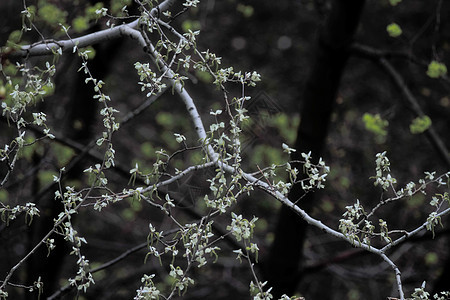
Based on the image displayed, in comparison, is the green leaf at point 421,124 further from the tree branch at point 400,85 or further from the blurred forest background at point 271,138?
the blurred forest background at point 271,138

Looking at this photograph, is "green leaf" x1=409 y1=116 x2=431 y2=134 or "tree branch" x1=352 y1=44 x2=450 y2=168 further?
"tree branch" x1=352 y1=44 x2=450 y2=168

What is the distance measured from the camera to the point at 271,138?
7090 millimetres

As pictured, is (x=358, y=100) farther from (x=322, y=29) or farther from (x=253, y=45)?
(x=322, y=29)

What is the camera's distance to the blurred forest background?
5453 millimetres

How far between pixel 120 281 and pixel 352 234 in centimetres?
455

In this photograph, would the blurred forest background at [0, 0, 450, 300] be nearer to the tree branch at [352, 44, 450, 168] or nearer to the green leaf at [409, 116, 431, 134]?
the tree branch at [352, 44, 450, 168]

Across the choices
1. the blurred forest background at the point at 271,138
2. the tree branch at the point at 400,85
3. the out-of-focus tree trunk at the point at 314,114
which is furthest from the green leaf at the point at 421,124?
the out-of-focus tree trunk at the point at 314,114

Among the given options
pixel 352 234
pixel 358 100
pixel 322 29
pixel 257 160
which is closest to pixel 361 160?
pixel 358 100

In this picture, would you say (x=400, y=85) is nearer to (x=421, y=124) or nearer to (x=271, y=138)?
(x=421, y=124)

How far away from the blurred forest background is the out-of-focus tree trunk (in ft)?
0.52

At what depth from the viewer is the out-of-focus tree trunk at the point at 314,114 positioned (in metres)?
4.89

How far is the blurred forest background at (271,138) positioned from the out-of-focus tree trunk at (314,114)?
16 centimetres

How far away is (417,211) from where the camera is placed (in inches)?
280

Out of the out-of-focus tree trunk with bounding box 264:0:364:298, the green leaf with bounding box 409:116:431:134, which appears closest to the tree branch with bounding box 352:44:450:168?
A: the out-of-focus tree trunk with bounding box 264:0:364:298
